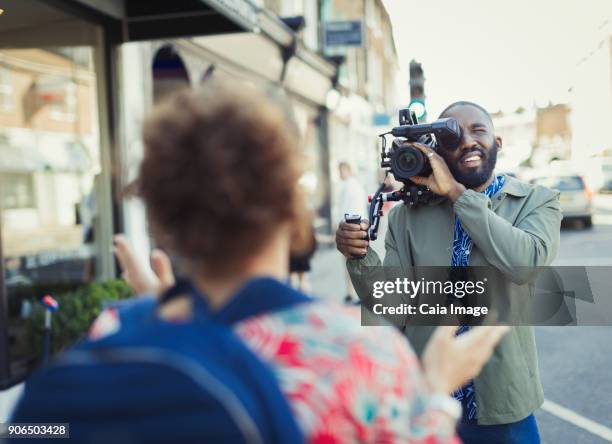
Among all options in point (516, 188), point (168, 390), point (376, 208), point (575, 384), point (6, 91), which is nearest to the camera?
point (168, 390)

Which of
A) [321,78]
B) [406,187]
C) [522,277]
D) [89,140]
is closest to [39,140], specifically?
[89,140]

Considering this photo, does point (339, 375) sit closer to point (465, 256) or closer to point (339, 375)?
point (339, 375)

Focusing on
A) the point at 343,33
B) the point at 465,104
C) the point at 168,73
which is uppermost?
the point at 343,33

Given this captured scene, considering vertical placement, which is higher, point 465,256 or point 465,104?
point 465,104

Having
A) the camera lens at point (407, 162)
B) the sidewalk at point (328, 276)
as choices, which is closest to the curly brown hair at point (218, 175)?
the camera lens at point (407, 162)

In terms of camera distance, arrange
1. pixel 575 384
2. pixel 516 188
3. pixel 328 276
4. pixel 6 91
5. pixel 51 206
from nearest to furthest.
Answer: pixel 516 188 → pixel 575 384 → pixel 6 91 → pixel 51 206 → pixel 328 276

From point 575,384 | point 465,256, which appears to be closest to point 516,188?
point 465,256

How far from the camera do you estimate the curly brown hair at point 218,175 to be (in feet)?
2.86

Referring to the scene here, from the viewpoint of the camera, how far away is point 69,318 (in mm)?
4945

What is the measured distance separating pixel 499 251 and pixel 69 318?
13.3 ft

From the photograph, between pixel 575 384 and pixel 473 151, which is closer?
pixel 473 151

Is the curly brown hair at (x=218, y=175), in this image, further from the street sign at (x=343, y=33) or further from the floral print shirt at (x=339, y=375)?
the street sign at (x=343, y=33)

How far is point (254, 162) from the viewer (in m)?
0.89

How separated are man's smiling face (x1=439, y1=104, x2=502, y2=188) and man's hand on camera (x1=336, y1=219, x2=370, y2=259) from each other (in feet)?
1.16
